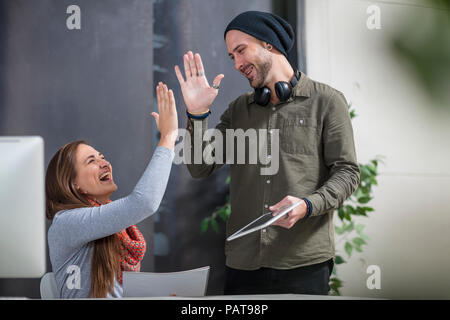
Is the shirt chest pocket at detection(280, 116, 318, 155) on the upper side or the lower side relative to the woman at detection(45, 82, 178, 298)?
upper

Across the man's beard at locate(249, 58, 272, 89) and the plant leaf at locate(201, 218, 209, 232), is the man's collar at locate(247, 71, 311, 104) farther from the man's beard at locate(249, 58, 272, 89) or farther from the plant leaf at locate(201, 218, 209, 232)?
the plant leaf at locate(201, 218, 209, 232)

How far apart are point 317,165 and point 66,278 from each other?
1002 millimetres

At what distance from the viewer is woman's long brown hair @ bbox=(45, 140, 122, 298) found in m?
1.58

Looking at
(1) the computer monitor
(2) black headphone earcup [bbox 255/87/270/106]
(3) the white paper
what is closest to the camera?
(1) the computer monitor

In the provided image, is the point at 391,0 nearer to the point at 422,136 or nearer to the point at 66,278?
the point at 422,136

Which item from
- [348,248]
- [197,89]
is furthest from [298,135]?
[348,248]

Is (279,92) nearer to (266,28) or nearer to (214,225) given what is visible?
(266,28)

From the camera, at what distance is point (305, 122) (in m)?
1.76

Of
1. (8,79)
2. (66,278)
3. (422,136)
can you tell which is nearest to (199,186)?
(66,278)

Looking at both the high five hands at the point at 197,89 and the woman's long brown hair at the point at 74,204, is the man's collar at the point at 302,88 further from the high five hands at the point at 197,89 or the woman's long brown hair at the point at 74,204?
the woman's long brown hair at the point at 74,204

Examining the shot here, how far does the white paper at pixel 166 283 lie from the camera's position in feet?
4.64

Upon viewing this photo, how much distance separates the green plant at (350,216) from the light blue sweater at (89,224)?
65 cm

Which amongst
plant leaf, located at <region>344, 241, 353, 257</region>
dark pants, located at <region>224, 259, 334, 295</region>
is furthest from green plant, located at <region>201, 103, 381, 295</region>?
dark pants, located at <region>224, 259, 334, 295</region>
